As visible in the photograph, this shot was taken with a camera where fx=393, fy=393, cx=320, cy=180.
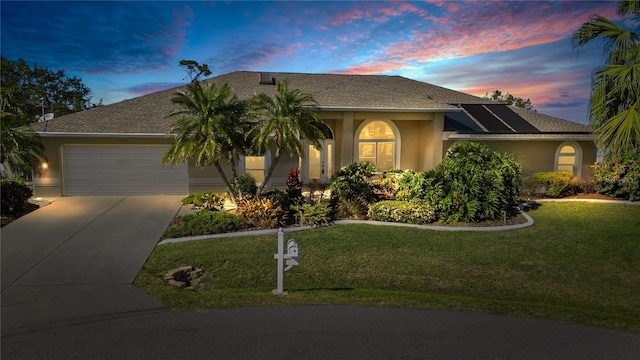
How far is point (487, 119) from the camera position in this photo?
1934 cm

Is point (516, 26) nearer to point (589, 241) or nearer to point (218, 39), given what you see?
point (589, 241)

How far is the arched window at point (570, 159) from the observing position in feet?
60.3

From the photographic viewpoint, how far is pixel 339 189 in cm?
1293

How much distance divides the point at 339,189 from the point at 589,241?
7.00 meters

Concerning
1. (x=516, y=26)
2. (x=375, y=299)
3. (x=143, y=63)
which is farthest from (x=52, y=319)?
(x=143, y=63)

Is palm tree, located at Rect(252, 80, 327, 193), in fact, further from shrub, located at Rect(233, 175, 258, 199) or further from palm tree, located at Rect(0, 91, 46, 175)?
palm tree, located at Rect(0, 91, 46, 175)

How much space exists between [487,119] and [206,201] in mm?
13931

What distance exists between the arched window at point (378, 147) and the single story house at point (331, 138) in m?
0.05

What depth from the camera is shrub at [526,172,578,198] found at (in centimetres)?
1611

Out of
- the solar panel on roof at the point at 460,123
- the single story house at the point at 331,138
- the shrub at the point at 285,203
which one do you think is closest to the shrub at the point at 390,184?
the single story house at the point at 331,138

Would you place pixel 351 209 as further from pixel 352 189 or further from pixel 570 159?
pixel 570 159

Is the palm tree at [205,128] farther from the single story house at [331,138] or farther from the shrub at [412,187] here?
the shrub at [412,187]

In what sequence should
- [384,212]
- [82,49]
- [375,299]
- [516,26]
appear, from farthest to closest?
[82,49] < [516,26] < [384,212] < [375,299]

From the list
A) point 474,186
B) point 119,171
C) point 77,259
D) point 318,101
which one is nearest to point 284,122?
point 318,101
